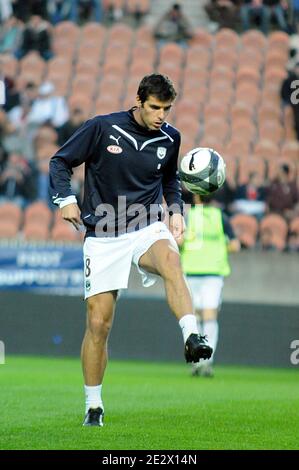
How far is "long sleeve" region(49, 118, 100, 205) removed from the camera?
751 centimetres

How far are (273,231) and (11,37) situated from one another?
25.5 ft

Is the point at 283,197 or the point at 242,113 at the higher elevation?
the point at 242,113

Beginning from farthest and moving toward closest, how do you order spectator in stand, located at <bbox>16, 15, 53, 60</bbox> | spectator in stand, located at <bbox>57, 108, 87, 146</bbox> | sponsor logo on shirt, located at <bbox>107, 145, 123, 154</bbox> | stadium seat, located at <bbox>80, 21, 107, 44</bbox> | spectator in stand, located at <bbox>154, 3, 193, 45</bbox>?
stadium seat, located at <bbox>80, 21, 107, 44</bbox> → spectator in stand, located at <bbox>154, 3, 193, 45</bbox> → spectator in stand, located at <bbox>16, 15, 53, 60</bbox> → spectator in stand, located at <bbox>57, 108, 87, 146</bbox> → sponsor logo on shirt, located at <bbox>107, 145, 123, 154</bbox>

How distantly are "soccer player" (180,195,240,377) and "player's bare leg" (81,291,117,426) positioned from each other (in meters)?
6.31

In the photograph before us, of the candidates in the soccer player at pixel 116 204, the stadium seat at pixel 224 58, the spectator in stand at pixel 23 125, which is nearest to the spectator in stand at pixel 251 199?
the spectator in stand at pixel 23 125

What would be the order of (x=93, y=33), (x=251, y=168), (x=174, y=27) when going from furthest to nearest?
(x=93, y=33) < (x=174, y=27) < (x=251, y=168)

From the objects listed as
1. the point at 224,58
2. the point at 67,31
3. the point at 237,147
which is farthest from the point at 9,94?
the point at 237,147

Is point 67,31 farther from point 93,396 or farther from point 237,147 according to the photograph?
point 93,396

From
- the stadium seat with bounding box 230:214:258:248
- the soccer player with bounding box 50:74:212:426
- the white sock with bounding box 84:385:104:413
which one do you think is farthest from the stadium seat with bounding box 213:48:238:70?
the white sock with bounding box 84:385:104:413

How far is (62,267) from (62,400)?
23.3 ft

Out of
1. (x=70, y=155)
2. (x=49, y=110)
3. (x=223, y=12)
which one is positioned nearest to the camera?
(x=70, y=155)

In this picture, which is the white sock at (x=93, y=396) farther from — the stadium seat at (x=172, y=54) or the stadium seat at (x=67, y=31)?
the stadium seat at (x=67, y=31)

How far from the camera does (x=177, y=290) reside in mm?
7125

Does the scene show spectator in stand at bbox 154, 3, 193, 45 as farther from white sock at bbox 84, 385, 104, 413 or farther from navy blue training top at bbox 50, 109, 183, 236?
white sock at bbox 84, 385, 104, 413
